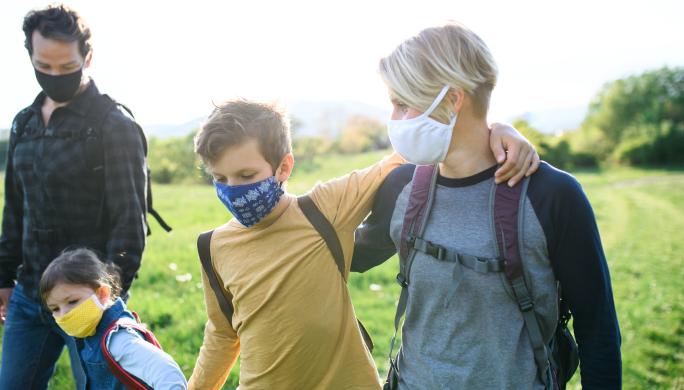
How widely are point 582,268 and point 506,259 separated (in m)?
0.27

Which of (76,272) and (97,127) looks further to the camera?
(97,127)

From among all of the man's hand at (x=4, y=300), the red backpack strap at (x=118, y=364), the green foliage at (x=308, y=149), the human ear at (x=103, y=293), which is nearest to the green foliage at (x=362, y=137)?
the green foliage at (x=308, y=149)

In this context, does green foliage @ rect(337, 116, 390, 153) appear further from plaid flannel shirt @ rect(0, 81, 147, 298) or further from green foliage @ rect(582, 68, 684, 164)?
plaid flannel shirt @ rect(0, 81, 147, 298)

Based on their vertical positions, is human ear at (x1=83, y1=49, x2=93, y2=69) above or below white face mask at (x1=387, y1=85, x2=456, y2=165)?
above

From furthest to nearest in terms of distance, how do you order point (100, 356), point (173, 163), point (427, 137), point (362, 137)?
point (362, 137) → point (173, 163) → point (100, 356) → point (427, 137)

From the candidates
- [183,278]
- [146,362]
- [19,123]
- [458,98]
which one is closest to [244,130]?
[458,98]

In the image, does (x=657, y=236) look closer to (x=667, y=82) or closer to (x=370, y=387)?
(x=370, y=387)

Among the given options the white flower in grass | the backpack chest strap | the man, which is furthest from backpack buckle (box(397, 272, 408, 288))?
the white flower in grass

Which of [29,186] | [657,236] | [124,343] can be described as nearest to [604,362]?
[124,343]

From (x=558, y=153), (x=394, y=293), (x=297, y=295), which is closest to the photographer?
(x=297, y=295)

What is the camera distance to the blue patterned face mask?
2459 millimetres

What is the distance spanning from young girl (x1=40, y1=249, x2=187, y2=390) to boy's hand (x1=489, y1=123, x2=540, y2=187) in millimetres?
1753

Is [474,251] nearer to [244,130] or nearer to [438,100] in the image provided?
[438,100]

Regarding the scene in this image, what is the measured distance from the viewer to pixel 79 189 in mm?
3188
